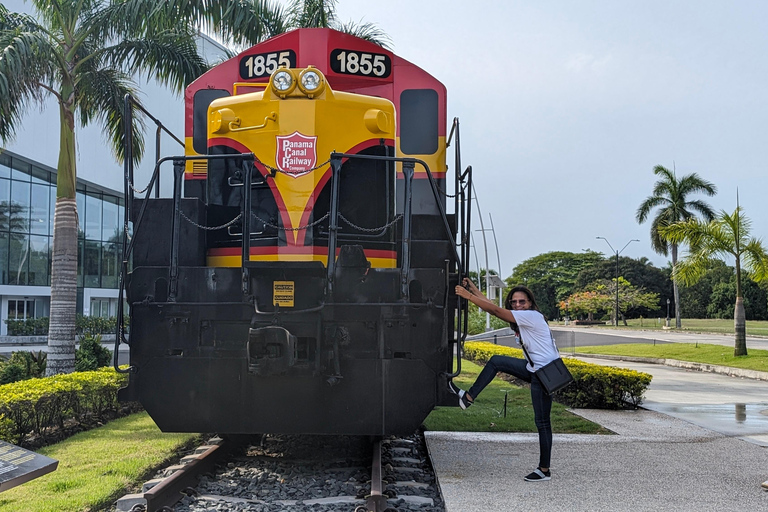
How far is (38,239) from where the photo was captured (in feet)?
109

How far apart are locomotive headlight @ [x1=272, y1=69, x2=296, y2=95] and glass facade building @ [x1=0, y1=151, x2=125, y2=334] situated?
93.3 ft

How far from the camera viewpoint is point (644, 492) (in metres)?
5.51

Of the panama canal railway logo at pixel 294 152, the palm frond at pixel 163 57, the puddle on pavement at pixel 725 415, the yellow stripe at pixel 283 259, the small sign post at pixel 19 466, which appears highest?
the palm frond at pixel 163 57

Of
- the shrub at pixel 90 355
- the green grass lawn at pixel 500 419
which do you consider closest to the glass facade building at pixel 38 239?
the shrub at pixel 90 355

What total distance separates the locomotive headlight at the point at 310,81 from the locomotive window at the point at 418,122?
4.10 feet

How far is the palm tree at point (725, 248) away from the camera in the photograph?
65.6ft

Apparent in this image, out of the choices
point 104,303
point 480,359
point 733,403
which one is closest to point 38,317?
point 104,303

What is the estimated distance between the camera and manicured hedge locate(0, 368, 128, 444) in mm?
7157

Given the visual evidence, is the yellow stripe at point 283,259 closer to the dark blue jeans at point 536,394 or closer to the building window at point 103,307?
the dark blue jeans at point 536,394

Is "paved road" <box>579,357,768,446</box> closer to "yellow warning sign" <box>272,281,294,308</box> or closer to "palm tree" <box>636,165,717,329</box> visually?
"yellow warning sign" <box>272,281,294,308</box>

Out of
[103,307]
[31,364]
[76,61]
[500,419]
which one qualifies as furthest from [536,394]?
[103,307]

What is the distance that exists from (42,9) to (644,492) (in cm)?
1194

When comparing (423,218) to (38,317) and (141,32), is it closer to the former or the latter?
(141,32)

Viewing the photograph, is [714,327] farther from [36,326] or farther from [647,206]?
[36,326]
